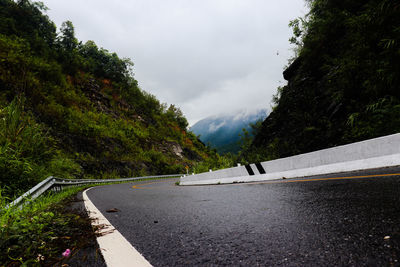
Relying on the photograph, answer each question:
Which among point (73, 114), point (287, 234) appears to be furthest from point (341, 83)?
point (73, 114)

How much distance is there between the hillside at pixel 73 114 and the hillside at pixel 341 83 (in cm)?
681

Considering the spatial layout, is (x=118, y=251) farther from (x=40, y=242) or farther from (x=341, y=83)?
(x=341, y=83)

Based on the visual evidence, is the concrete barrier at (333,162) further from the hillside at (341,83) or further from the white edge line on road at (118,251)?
the white edge line on road at (118,251)

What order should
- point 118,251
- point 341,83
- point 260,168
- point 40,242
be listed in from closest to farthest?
point 118,251 → point 40,242 → point 260,168 → point 341,83

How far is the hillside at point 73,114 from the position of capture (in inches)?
277

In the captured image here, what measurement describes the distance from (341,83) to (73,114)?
3398 centimetres

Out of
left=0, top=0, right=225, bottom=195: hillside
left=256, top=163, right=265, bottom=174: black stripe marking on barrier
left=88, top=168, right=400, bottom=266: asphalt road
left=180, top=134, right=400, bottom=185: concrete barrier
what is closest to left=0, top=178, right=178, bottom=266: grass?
left=88, top=168, right=400, bottom=266: asphalt road

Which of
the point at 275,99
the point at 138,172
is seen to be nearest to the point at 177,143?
the point at 138,172

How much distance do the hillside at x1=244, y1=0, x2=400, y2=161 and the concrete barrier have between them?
7.95 feet

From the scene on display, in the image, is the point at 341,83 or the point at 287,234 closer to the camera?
the point at 287,234

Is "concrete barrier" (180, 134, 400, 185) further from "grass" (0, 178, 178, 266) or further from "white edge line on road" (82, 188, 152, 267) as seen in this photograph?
"grass" (0, 178, 178, 266)

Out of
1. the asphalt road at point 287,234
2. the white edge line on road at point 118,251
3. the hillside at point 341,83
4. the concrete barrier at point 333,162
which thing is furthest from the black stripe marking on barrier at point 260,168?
the white edge line on road at point 118,251

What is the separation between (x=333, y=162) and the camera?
21.4ft

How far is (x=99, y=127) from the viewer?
118 ft
